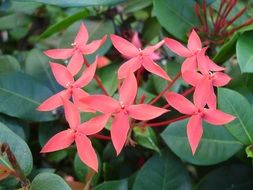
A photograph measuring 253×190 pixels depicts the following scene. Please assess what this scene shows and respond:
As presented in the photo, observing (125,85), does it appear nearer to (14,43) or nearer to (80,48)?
(80,48)

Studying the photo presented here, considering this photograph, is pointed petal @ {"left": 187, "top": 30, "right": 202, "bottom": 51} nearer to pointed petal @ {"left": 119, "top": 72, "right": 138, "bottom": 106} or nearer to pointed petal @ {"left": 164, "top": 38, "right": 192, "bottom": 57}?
pointed petal @ {"left": 164, "top": 38, "right": 192, "bottom": 57}

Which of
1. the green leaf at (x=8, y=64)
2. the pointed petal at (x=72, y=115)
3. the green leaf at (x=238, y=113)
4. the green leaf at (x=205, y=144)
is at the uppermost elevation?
the pointed petal at (x=72, y=115)

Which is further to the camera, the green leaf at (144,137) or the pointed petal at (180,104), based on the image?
the green leaf at (144,137)

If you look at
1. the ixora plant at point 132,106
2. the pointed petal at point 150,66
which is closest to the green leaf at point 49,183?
the ixora plant at point 132,106

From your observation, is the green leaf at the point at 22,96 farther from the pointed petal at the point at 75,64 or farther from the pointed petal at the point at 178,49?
the pointed petal at the point at 178,49

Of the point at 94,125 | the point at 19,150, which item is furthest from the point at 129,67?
the point at 19,150

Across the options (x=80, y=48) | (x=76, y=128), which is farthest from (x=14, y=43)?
(x=76, y=128)

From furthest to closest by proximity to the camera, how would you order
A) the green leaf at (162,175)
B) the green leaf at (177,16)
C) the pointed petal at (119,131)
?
the green leaf at (177,16) < the green leaf at (162,175) < the pointed petal at (119,131)
